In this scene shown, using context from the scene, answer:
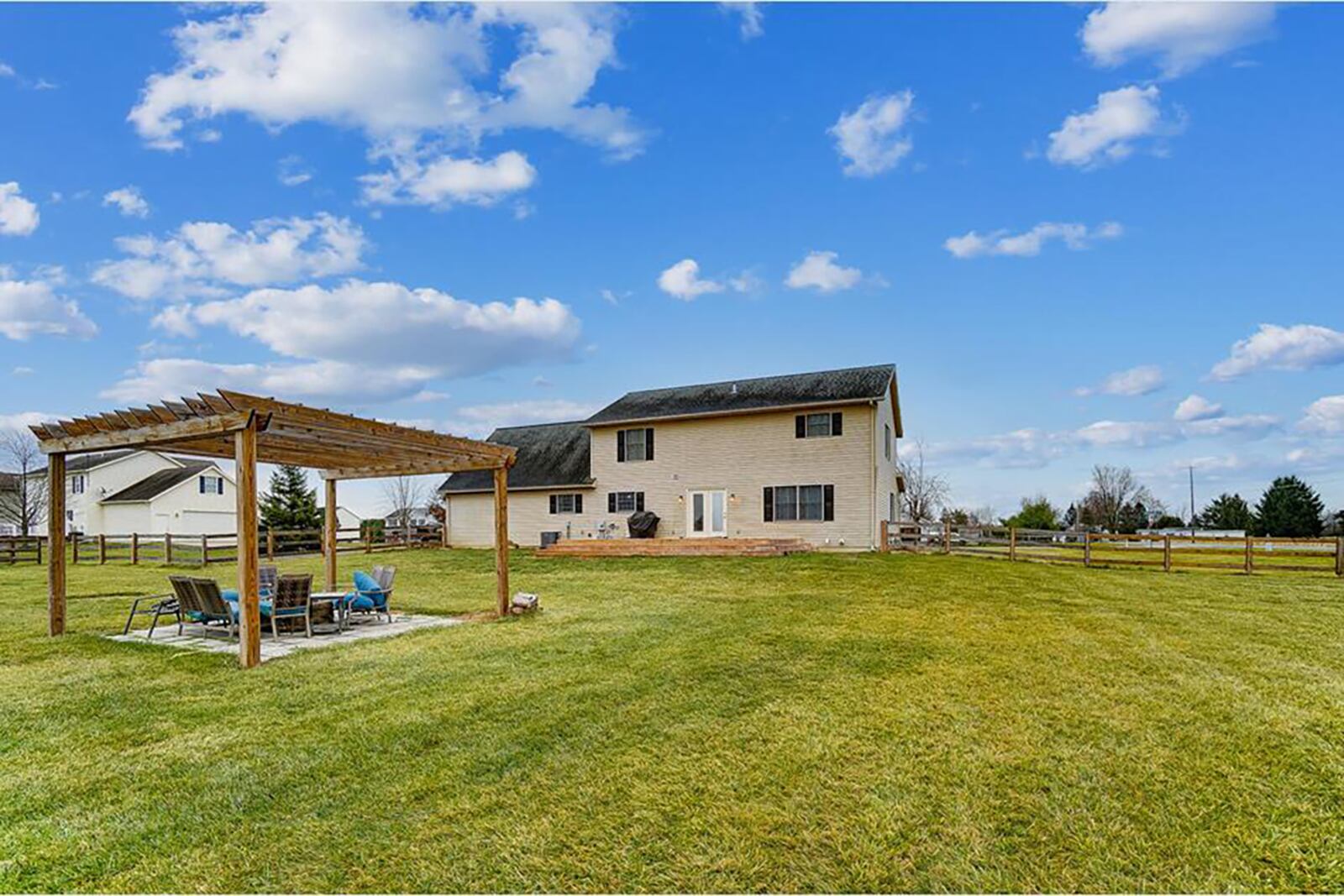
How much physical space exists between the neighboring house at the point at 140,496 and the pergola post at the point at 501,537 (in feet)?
112

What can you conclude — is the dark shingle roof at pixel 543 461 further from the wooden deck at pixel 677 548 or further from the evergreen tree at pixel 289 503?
the evergreen tree at pixel 289 503

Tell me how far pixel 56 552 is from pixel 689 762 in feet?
34.5

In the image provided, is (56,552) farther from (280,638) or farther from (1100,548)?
(1100,548)

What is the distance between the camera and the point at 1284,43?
10500 mm

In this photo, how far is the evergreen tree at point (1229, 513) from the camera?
4662cm

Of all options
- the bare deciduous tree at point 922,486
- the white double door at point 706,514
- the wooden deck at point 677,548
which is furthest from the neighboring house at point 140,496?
the bare deciduous tree at point 922,486

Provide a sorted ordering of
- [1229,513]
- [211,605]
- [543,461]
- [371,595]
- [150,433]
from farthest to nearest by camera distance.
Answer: [1229,513] → [543,461] → [371,595] → [211,605] → [150,433]

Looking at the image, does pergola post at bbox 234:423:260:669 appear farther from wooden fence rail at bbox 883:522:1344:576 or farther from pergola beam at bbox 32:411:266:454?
wooden fence rail at bbox 883:522:1344:576

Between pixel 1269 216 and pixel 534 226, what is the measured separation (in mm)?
15607

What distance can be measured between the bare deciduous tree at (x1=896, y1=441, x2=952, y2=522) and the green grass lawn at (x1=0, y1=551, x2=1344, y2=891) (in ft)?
111

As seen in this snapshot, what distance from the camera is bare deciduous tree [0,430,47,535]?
41031mm

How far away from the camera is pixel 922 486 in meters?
43.1

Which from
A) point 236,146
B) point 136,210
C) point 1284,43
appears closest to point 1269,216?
point 1284,43

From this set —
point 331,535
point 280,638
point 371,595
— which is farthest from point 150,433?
point 331,535
